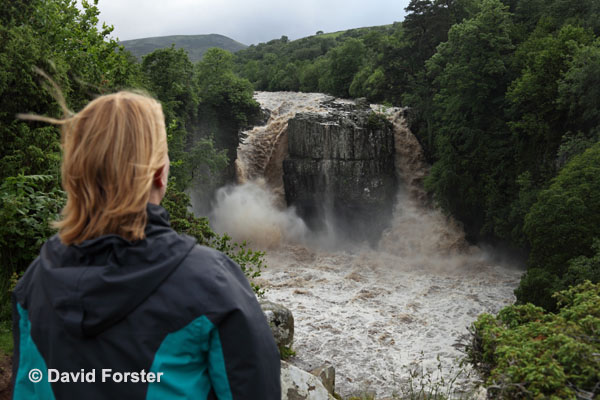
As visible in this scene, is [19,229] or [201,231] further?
[201,231]

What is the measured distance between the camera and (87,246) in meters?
1.34

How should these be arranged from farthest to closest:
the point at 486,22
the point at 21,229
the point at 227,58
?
the point at 227,58
the point at 486,22
the point at 21,229

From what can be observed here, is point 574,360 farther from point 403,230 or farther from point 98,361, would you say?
point 403,230

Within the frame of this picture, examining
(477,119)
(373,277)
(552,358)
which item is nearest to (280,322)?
(373,277)

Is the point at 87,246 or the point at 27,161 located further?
the point at 27,161

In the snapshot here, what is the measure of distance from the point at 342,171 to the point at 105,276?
24.9 m

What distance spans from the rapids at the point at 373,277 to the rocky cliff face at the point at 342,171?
30.8 inches

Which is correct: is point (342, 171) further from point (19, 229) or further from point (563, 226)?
point (19, 229)

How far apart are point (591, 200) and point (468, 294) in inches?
272

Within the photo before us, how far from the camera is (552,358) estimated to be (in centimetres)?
337

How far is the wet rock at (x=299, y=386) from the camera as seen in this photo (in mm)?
5352

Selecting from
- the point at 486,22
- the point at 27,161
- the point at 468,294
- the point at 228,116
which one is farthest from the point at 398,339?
the point at 228,116

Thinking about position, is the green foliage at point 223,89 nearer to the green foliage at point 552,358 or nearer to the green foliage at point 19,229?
the green foliage at point 19,229

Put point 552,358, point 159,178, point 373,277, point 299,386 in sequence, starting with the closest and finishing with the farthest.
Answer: point 159,178
point 552,358
point 299,386
point 373,277
